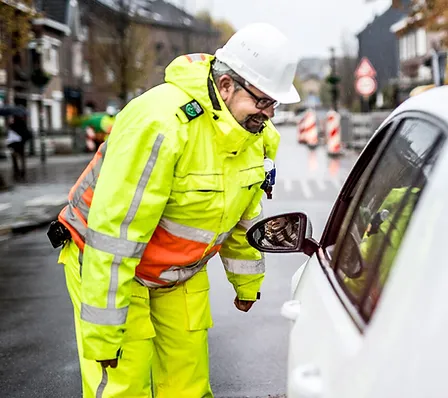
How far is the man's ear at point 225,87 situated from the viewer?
3.03 metres

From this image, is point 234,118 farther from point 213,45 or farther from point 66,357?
point 213,45

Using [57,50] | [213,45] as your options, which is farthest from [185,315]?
[213,45]

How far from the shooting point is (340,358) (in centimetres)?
167

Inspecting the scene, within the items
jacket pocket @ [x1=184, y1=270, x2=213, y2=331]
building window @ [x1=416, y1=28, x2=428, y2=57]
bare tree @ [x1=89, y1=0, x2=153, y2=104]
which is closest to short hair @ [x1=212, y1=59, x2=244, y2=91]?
jacket pocket @ [x1=184, y1=270, x2=213, y2=331]

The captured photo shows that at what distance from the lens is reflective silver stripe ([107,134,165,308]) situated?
2812 millimetres

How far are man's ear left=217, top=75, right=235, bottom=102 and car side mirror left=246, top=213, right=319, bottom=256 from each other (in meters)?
0.52

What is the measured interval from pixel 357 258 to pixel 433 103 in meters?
0.53

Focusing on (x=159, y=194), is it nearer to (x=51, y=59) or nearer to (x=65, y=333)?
(x=65, y=333)

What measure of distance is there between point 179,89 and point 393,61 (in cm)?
7845

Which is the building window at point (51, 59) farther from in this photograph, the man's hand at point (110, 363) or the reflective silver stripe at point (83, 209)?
the man's hand at point (110, 363)

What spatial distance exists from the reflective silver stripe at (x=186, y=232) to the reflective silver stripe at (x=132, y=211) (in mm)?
258

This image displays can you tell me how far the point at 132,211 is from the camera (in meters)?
Result: 2.81

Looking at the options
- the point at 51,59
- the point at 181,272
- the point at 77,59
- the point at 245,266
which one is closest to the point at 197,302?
the point at 181,272

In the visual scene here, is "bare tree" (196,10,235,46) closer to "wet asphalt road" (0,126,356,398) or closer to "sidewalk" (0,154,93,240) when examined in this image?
"sidewalk" (0,154,93,240)
